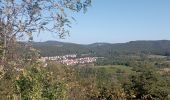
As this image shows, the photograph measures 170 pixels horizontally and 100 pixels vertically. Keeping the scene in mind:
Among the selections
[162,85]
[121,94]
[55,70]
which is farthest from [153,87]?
[55,70]

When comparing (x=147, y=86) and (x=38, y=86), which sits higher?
(x=38, y=86)

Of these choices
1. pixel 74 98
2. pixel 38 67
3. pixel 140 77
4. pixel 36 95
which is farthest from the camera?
pixel 140 77

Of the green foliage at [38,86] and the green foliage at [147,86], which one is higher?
the green foliage at [38,86]

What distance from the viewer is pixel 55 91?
954cm

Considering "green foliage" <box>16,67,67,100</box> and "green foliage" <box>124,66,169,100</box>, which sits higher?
"green foliage" <box>16,67,67,100</box>

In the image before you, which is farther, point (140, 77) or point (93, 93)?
point (140, 77)

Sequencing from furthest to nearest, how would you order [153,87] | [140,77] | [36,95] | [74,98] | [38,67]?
[140,77]
[153,87]
[74,98]
[38,67]
[36,95]

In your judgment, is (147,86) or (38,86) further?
(147,86)

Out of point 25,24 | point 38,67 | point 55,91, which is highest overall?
point 25,24

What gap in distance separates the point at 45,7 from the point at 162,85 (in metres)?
20.6

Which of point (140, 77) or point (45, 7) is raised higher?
point (45, 7)

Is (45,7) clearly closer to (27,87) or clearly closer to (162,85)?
(27,87)

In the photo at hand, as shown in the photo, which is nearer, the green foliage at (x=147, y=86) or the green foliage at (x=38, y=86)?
the green foliage at (x=38, y=86)

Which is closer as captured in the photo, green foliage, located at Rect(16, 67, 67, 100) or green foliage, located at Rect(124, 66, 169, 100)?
green foliage, located at Rect(16, 67, 67, 100)
